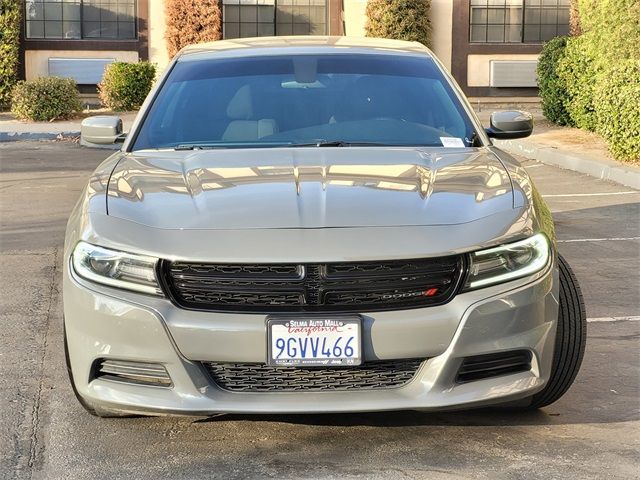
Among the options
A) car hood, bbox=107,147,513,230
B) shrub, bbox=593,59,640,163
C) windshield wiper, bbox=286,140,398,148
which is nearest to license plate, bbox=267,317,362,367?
car hood, bbox=107,147,513,230

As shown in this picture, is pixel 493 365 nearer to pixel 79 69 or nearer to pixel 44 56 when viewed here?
pixel 79 69

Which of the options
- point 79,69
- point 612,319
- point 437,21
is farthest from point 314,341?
point 437,21

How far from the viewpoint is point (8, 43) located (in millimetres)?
23219

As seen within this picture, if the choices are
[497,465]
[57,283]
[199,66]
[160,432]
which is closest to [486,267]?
[497,465]

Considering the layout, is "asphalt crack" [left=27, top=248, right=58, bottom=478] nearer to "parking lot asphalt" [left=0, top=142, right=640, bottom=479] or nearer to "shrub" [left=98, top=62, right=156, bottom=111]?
"parking lot asphalt" [left=0, top=142, right=640, bottom=479]

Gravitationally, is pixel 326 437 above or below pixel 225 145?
below

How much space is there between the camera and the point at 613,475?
4246 mm

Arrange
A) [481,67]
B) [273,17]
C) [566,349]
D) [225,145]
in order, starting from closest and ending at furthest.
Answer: [566,349] < [225,145] < [481,67] < [273,17]

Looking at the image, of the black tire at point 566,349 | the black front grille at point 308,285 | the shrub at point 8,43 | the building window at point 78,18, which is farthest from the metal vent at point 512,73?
the black front grille at point 308,285

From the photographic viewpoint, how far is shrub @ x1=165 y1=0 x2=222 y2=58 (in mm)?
24031

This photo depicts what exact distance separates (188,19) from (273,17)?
203cm

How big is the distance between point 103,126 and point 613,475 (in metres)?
3.18

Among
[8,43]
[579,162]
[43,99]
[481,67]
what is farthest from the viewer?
[481,67]

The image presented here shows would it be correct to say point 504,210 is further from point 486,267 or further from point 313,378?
point 313,378
